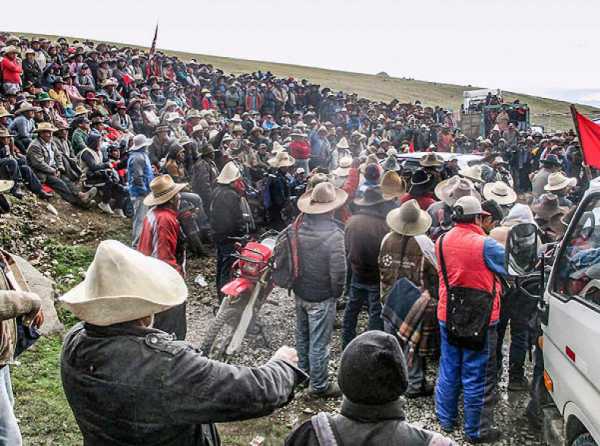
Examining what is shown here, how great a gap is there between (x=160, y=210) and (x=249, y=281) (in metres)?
1.47

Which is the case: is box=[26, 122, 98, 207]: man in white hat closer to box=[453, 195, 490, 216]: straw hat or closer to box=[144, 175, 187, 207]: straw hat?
Answer: box=[144, 175, 187, 207]: straw hat

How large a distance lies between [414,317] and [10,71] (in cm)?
1225

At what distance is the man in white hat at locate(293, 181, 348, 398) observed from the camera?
5574 millimetres

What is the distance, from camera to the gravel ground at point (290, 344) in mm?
5176

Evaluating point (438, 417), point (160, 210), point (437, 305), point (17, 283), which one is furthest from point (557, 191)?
point (17, 283)

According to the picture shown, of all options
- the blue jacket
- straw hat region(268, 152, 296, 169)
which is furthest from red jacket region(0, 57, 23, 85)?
straw hat region(268, 152, 296, 169)

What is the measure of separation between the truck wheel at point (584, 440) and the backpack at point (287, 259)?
290 cm

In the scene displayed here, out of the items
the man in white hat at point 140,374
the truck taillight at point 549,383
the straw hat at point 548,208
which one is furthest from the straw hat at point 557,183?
the man in white hat at point 140,374

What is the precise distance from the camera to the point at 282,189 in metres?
9.80

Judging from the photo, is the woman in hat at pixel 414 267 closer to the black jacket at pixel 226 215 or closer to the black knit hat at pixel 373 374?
the black jacket at pixel 226 215

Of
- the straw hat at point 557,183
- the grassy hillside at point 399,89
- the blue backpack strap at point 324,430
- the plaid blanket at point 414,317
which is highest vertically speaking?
the grassy hillside at point 399,89

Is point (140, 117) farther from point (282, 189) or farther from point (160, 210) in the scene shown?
point (160, 210)

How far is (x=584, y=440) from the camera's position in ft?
10.8

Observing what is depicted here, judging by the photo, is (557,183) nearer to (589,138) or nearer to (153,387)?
(589,138)
